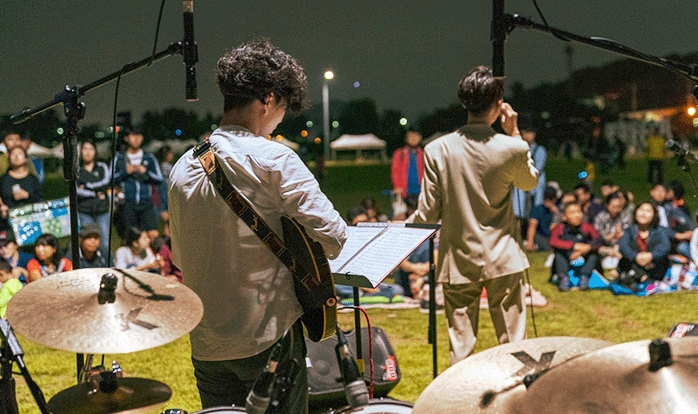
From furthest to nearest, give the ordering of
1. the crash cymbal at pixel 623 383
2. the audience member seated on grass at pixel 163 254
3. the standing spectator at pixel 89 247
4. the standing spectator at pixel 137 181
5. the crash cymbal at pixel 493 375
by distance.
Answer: the standing spectator at pixel 137 181
the audience member seated on grass at pixel 163 254
the standing spectator at pixel 89 247
the crash cymbal at pixel 493 375
the crash cymbal at pixel 623 383

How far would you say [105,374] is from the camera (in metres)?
2.23

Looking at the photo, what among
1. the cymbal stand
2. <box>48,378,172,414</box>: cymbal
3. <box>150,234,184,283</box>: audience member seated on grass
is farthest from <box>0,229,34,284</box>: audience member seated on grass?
<box>48,378,172,414</box>: cymbal

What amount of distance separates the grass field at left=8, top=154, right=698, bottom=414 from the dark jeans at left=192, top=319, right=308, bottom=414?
1.99 meters

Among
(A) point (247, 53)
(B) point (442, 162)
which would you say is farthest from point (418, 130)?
(A) point (247, 53)

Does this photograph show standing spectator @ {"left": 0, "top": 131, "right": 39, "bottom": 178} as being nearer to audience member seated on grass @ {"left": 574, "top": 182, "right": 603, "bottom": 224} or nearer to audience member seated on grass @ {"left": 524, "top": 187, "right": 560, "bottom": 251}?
audience member seated on grass @ {"left": 524, "top": 187, "right": 560, "bottom": 251}

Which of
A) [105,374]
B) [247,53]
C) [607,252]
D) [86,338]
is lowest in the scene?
[607,252]

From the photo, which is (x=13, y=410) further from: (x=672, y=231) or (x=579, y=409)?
(x=672, y=231)

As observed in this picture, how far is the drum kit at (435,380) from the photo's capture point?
124cm

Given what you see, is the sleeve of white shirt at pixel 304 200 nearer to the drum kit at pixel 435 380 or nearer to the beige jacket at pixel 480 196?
the drum kit at pixel 435 380

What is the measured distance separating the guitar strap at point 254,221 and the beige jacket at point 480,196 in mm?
1629

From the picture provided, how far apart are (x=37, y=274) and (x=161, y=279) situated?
496cm

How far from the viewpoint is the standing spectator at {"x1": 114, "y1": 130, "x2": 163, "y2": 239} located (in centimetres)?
863

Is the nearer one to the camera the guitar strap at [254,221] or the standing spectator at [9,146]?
the guitar strap at [254,221]

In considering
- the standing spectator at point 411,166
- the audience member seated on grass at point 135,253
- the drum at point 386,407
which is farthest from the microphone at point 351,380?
the standing spectator at point 411,166
